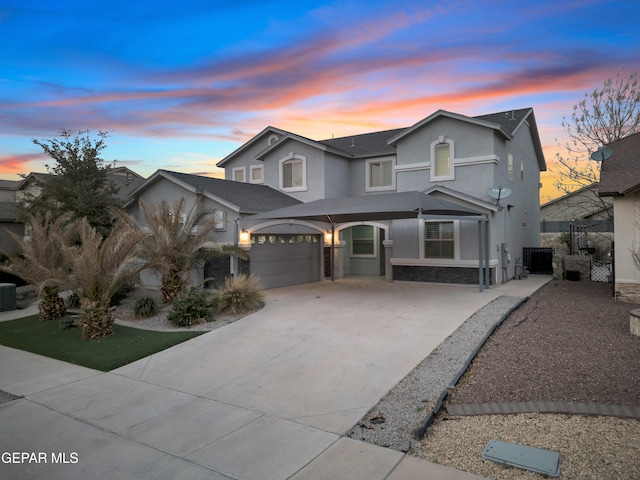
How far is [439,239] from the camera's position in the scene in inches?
612

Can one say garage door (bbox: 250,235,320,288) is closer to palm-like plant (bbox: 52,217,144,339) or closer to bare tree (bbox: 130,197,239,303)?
bare tree (bbox: 130,197,239,303)

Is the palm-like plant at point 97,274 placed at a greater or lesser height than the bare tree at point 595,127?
lesser

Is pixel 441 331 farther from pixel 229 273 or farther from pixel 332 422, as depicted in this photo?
pixel 229 273

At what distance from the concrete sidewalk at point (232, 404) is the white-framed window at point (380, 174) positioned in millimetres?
8940

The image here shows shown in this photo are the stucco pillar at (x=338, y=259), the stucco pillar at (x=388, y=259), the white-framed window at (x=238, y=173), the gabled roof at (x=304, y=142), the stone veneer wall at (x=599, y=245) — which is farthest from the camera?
the white-framed window at (x=238, y=173)

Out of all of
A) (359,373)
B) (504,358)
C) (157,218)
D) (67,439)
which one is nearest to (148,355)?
(67,439)

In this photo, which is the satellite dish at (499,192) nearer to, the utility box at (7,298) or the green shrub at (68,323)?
the green shrub at (68,323)

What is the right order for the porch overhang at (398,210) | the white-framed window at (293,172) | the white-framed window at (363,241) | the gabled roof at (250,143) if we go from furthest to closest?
the white-framed window at (363,241), the gabled roof at (250,143), the white-framed window at (293,172), the porch overhang at (398,210)

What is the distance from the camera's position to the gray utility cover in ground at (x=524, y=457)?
3.66 meters

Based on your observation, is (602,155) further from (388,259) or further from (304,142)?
(304,142)

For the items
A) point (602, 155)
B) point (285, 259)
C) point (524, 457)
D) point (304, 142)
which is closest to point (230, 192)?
point (285, 259)

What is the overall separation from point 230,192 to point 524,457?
13741 mm

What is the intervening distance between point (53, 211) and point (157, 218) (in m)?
6.50

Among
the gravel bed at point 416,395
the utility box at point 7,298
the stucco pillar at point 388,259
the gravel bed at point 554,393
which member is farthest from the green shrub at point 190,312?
the stucco pillar at point 388,259
